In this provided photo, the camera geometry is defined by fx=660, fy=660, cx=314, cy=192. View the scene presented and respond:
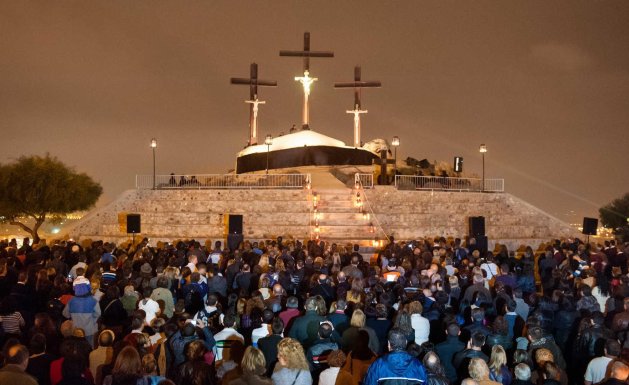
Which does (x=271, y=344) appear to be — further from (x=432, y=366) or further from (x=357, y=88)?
(x=357, y=88)

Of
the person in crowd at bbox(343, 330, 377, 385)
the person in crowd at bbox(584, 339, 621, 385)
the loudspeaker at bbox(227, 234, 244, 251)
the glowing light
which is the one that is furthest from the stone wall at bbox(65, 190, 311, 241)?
the person in crowd at bbox(584, 339, 621, 385)

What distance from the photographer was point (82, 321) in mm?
9195

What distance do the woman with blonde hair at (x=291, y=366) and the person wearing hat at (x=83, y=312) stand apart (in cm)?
410

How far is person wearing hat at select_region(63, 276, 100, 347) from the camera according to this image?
9.16 m

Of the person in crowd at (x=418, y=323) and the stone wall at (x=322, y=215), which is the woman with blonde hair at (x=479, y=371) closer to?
the person in crowd at (x=418, y=323)

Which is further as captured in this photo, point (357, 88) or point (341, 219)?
point (357, 88)

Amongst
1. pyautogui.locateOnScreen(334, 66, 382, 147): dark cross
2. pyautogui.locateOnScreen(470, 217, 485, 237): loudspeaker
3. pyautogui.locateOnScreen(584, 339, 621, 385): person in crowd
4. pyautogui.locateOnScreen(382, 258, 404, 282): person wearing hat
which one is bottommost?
pyautogui.locateOnScreen(584, 339, 621, 385): person in crowd

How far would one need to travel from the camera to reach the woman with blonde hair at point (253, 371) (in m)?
5.81

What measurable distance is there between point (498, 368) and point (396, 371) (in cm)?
127

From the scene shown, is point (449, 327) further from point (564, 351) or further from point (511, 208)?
point (511, 208)

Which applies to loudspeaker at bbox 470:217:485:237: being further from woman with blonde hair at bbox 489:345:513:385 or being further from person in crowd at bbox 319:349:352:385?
person in crowd at bbox 319:349:352:385

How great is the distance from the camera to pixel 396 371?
5.86 m

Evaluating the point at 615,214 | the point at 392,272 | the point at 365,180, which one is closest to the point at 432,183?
the point at 365,180

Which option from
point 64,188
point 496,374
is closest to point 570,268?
point 496,374
